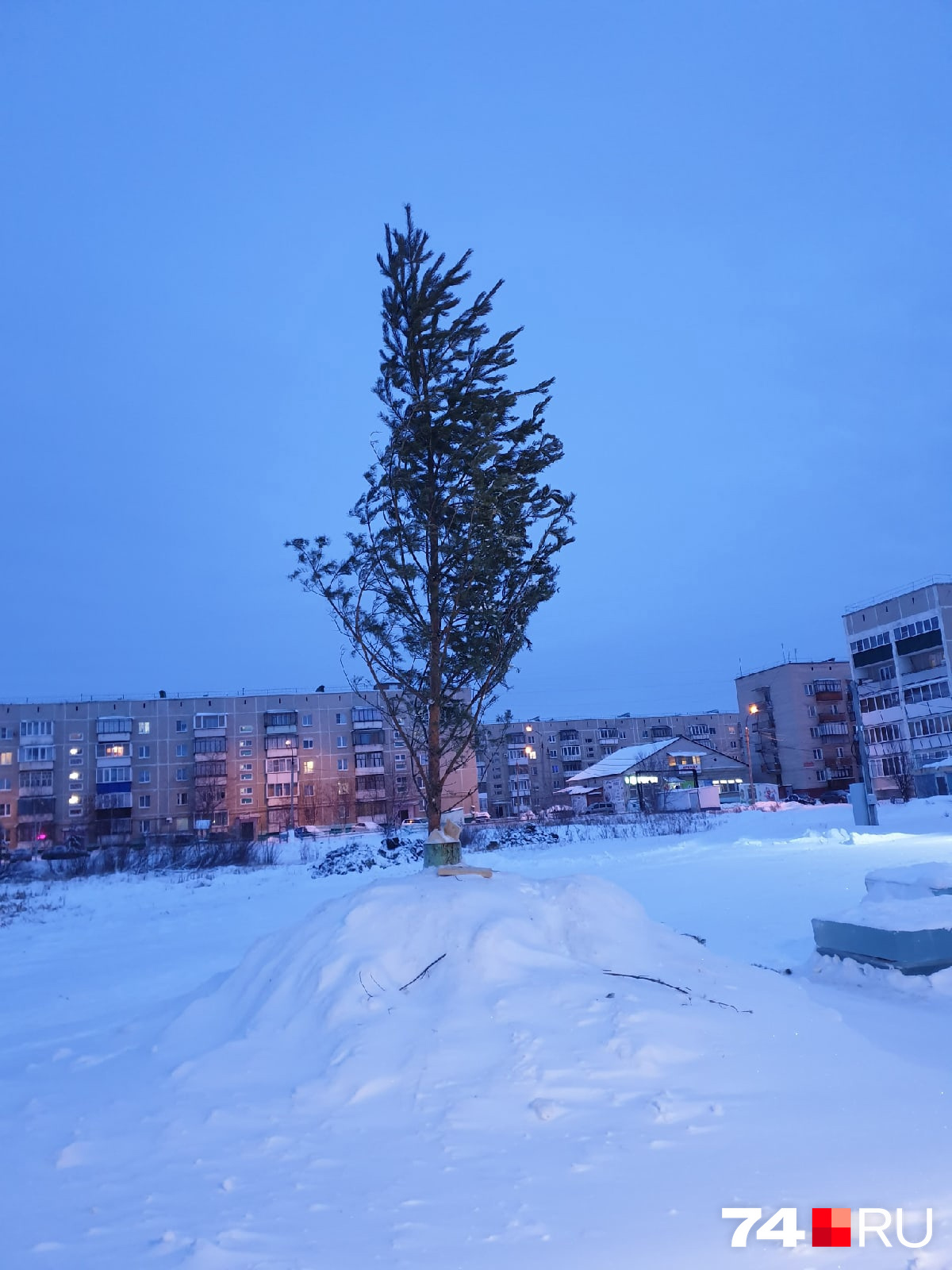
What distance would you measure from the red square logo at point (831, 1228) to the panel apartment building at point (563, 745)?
284ft

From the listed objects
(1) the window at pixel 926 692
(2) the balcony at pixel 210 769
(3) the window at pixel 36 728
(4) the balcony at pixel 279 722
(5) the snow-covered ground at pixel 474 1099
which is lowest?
(5) the snow-covered ground at pixel 474 1099

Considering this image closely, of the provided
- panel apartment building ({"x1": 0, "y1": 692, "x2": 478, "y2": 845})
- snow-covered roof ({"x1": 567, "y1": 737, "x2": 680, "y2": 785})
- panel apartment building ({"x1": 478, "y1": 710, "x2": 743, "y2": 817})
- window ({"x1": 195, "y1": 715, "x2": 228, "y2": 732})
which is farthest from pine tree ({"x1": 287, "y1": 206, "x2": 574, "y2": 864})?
panel apartment building ({"x1": 478, "y1": 710, "x2": 743, "y2": 817})

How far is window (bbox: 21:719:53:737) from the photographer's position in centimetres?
6931

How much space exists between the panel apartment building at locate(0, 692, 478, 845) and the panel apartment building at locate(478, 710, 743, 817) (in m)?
21.0

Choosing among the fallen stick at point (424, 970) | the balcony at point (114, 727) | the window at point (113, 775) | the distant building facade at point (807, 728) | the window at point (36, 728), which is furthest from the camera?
the distant building facade at point (807, 728)

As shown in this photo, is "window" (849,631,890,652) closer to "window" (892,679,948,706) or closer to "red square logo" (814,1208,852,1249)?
"window" (892,679,948,706)

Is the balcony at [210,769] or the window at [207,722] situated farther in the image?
the window at [207,722]

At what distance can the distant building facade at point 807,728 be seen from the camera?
3009 inches

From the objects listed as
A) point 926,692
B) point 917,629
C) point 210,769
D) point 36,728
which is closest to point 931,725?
point 926,692

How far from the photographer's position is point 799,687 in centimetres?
7819

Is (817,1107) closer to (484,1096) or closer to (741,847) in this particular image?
(484,1096)

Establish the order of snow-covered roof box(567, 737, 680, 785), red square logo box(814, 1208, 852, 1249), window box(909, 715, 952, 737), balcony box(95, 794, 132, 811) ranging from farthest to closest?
balcony box(95, 794, 132, 811), snow-covered roof box(567, 737, 680, 785), window box(909, 715, 952, 737), red square logo box(814, 1208, 852, 1249)

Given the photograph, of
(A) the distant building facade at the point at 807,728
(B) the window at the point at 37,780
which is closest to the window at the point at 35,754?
(B) the window at the point at 37,780

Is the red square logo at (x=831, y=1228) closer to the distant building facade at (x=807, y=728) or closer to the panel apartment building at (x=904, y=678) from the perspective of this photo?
the panel apartment building at (x=904, y=678)
